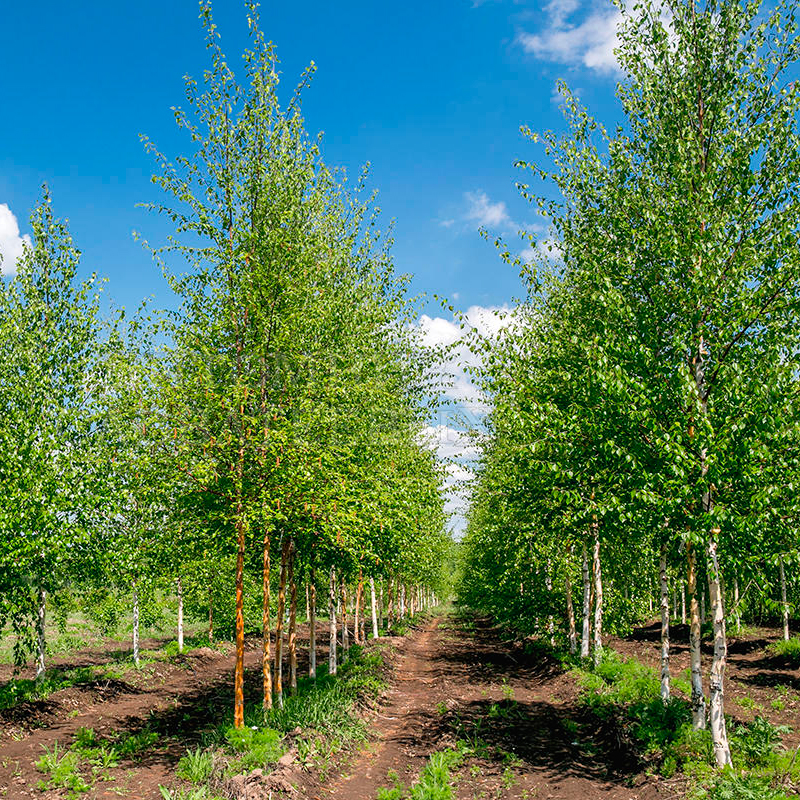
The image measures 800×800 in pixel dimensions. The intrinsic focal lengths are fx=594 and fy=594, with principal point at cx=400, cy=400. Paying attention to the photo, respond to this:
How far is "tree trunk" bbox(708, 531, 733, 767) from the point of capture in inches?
368

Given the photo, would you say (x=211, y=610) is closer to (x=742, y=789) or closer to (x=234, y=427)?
(x=234, y=427)

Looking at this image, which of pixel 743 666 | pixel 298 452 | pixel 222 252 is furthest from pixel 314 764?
pixel 743 666

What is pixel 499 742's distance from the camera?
12.7 metres

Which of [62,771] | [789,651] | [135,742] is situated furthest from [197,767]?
[789,651]

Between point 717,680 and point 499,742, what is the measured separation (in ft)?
16.6

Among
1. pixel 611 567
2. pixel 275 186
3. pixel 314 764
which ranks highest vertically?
pixel 275 186

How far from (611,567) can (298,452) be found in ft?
53.3

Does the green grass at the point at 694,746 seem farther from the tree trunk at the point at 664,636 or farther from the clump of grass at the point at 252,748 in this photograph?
the clump of grass at the point at 252,748

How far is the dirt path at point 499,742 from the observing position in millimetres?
10016

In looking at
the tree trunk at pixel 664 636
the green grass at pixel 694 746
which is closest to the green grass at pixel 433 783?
the green grass at pixel 694 746

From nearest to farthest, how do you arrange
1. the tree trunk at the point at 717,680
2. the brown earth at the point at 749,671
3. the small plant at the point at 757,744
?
1. the tree trunk at the point at 717,680
2. the small plant at the point at 757,744
3. the brown earth at the point at 749,671

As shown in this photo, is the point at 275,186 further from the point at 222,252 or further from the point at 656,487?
the point at 656,487

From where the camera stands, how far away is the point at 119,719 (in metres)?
16.2

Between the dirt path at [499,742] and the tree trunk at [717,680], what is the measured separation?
1118mm
